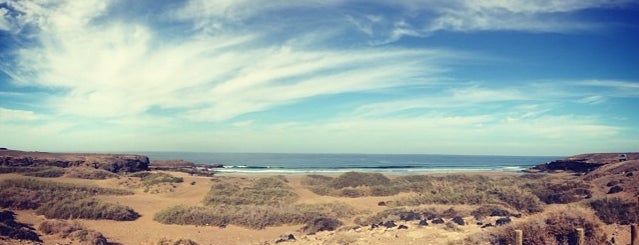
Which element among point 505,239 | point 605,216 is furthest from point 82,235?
point 605,216

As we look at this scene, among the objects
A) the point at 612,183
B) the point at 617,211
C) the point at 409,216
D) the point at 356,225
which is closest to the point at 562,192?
the point at 612,183

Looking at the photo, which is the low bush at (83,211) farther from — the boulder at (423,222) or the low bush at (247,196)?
the boulder at (423,222)

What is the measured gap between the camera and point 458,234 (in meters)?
13.8

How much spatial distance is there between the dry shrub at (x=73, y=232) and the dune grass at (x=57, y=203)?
3645mm

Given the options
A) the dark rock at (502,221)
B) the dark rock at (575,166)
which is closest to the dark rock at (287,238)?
the dark rock at (502,221)

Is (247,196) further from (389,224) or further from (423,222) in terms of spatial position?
(423,222)

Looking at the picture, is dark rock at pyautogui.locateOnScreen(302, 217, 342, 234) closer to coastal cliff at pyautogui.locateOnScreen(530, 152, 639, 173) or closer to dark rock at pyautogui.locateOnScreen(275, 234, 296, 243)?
dark rock at pyautogui.locateOnScreen(275, 234, 296, 243)

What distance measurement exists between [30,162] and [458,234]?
45.8 metres

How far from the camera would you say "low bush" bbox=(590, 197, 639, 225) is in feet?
50.1

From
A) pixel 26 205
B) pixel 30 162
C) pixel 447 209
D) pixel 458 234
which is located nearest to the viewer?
pixel 458 234

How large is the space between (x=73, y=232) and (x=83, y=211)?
5.24 meters

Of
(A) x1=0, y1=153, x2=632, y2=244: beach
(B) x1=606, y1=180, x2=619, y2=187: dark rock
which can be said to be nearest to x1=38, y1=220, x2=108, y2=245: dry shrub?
(A) x1=0, y1=153, x2=632, y2=244: beach

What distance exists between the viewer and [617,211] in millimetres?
15742

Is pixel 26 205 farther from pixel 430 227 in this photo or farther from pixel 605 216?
pixel 605 216
